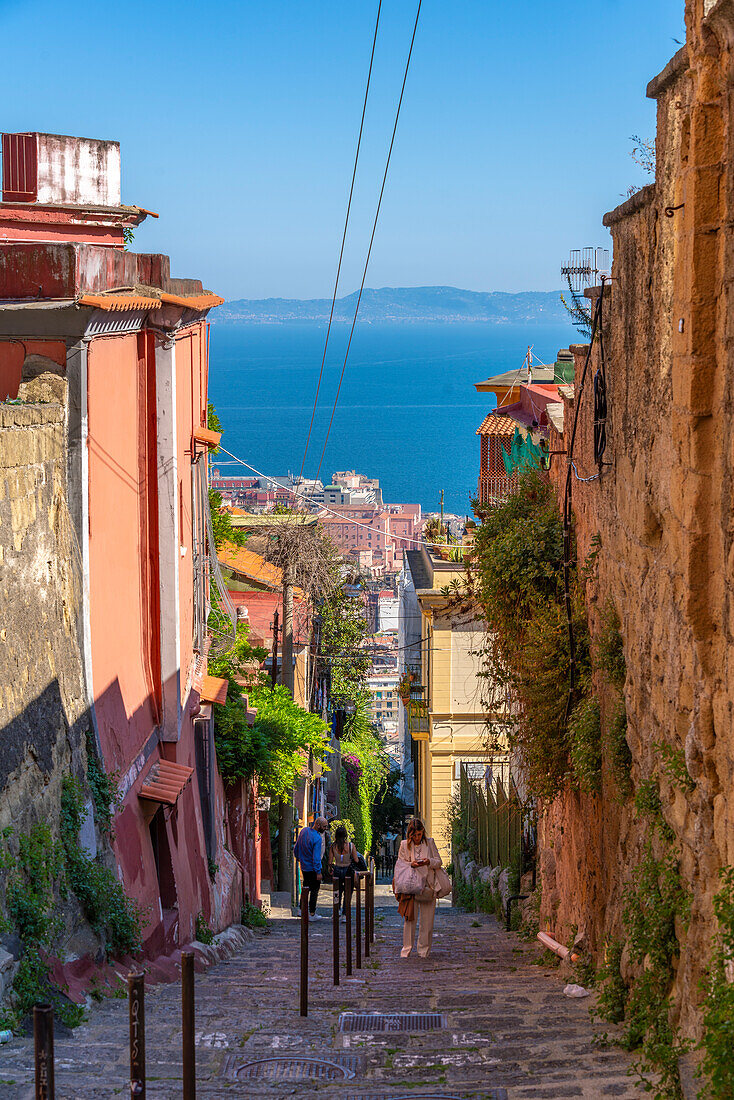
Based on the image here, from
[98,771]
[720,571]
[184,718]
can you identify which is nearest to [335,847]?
[184,718]

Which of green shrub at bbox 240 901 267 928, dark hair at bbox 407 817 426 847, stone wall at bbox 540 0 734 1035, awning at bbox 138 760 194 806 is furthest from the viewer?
green shrub at bbox 240 901 267 928

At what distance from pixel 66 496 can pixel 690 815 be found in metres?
4.78

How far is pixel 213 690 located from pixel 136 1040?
1178cm

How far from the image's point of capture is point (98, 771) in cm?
891

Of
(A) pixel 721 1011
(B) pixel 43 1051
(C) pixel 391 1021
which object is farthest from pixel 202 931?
(B) pixel 43 1051

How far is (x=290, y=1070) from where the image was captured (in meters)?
6.53

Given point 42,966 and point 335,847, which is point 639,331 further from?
point 335,847

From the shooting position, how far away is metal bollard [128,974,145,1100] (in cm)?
416

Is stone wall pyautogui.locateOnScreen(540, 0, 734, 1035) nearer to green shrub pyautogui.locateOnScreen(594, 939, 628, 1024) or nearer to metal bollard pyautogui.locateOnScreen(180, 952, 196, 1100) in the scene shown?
green shrub pyautogui.locateOnScreen(594, 939, 628, 1024)

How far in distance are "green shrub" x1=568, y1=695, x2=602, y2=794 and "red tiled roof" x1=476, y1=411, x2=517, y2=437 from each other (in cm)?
1877

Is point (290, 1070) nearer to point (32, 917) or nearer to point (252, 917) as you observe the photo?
point (32, 917)

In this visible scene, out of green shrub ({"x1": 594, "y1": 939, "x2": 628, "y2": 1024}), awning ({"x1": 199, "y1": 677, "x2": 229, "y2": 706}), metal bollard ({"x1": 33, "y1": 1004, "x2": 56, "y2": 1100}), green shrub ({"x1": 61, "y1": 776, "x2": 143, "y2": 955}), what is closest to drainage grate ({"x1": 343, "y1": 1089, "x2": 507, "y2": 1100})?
green shrub ({"x1": 594, "y1": 939, "x2": 628, "y2": 1024})

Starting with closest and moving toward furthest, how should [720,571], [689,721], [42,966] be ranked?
[720,571] < [689,721] < [42,966]

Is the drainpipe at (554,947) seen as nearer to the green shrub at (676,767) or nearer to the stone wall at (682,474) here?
the stone wall at (682,474)
